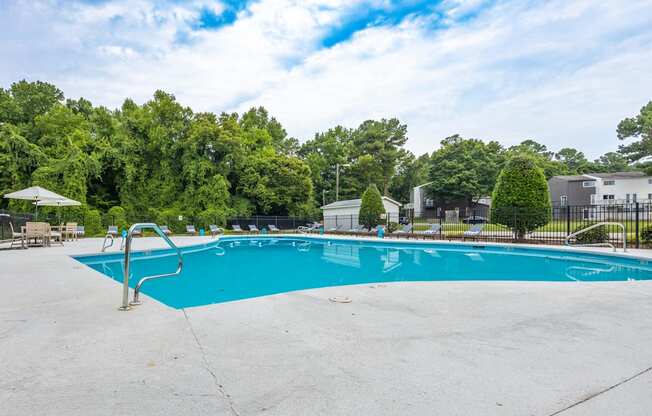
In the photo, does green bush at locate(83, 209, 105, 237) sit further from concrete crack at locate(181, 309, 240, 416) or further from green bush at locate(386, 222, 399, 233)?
concrete crack at locate(181, 309, 240, 416)

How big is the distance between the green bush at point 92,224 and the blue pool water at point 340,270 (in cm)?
992

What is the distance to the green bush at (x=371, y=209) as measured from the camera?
66.3 feet

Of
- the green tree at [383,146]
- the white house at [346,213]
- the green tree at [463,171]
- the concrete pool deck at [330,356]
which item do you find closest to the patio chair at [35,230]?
the concrete pool deck at [330,356]

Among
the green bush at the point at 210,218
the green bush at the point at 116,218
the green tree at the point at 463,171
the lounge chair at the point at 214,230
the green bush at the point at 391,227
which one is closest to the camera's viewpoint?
the lounge chair at the point at 214,230

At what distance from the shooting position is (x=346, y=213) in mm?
25203

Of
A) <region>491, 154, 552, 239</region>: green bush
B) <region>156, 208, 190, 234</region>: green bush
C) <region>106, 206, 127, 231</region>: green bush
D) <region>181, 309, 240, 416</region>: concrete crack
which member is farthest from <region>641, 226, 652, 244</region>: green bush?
<region>106, 206, 127, 231</region>: green bush

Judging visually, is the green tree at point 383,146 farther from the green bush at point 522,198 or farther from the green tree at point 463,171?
the green bush at point 522,198

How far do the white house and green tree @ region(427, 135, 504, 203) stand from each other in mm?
9539

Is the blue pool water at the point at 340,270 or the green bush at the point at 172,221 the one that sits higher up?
the green bush at the point at 172,221

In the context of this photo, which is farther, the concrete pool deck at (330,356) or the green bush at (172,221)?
A: the green bush at (172,221)

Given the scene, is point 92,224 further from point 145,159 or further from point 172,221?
point 145,159

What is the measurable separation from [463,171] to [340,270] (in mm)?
28544

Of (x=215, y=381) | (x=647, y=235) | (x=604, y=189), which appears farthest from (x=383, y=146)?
(x=215, y=381)

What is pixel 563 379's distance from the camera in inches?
72.7
